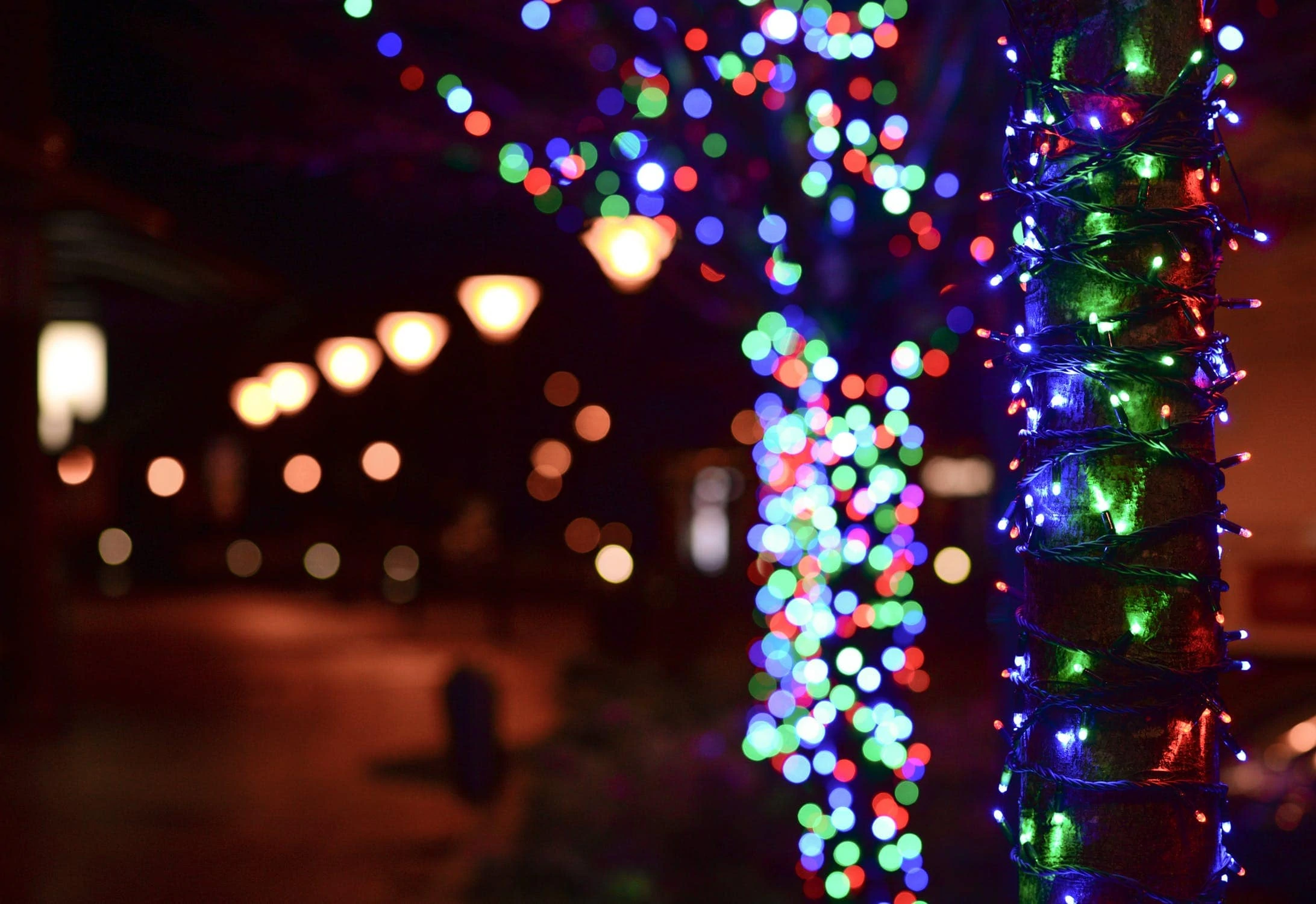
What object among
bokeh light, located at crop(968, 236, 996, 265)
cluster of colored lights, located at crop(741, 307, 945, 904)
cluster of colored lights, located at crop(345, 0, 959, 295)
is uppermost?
cluster of colored lights, located at crop(345, 0, 959, 295)

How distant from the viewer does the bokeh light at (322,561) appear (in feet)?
90.3

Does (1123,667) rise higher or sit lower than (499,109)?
lower

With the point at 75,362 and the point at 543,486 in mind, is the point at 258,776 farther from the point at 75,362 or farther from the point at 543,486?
the point at 543,486

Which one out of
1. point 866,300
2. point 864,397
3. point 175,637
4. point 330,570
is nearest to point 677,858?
point 864,397

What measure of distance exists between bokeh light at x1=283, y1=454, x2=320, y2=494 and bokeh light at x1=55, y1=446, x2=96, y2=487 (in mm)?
7029

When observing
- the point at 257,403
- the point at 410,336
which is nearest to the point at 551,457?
the point at 257,403

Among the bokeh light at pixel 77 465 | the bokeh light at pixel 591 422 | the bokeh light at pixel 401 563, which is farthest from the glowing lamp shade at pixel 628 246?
the bokeh light at pixel 591 422

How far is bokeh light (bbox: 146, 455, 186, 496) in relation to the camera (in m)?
31.8

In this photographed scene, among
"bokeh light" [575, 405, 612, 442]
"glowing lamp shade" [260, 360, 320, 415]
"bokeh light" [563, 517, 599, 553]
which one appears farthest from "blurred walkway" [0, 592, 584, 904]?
"bokeh light" [575, 405, 612, 442]

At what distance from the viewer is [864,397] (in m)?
5.21

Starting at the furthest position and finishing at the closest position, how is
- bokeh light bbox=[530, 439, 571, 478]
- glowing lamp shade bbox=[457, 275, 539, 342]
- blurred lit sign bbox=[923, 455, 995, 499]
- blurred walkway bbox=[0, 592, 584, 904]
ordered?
1. bokeh light bbox=[530, 439, 571, 478]
2. blurred lit sign bbox=[923, 455, 995, 499]
3. glowing lamp shade bbox=[457, 275, 539, 342]
4. blurred walkway bbox=[0, 592, 584, 904]

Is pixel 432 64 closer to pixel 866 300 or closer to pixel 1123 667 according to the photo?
pixel 866 300

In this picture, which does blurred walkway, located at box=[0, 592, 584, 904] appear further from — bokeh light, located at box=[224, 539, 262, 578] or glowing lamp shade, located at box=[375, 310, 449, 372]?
bokeh light, located at box=[224, 539, 262, 578]

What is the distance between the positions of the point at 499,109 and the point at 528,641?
11263 millimetres
